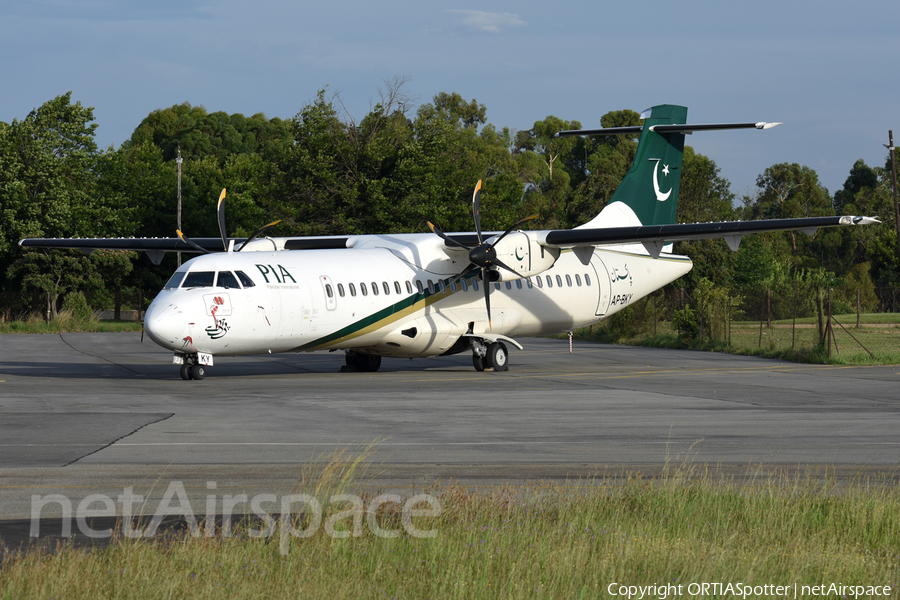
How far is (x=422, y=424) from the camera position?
14.4 metres

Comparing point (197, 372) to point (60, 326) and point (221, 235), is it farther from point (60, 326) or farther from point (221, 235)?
point (60, 326)

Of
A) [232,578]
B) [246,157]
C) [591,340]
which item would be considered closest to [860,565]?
[232,578]

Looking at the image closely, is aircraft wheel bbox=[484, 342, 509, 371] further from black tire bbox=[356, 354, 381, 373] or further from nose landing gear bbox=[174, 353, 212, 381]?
nose landing gear bbox=[174, 353, 212, 381]

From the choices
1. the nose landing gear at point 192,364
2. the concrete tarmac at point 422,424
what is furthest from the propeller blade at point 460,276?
the nose landing gear at point 192,364

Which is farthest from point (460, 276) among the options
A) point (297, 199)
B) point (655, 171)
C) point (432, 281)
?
point (297, 199)

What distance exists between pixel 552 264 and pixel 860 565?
18445 mm

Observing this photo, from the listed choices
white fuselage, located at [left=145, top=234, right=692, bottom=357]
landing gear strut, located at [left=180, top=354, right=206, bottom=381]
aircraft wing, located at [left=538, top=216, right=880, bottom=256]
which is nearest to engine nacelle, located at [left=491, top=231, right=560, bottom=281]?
aircraft wing, located at [left=538, top=216, right=880, bottom=256]

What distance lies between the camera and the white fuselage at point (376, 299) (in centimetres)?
2038

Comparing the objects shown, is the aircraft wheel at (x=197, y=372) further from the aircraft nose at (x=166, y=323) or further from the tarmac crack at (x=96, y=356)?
the tarmac crack at (x=96, y=356)

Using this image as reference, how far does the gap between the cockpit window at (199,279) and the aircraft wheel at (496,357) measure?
7.73 metres

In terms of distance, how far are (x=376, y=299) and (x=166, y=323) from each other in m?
5.26

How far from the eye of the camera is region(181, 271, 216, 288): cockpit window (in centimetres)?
2053

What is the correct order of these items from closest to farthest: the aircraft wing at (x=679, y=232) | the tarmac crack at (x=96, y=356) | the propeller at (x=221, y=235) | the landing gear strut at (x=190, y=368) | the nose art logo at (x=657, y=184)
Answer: the landing gear strut at (x=190, y=368) < the aircraft wing at (x=679, y=232) < the propeller at (x=221, y=235) < the tarmac crack at (x=96, y=356) < the nose art logo at (x=657, y=184)

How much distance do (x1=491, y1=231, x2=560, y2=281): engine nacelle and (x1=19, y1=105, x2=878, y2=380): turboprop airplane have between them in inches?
1.2
